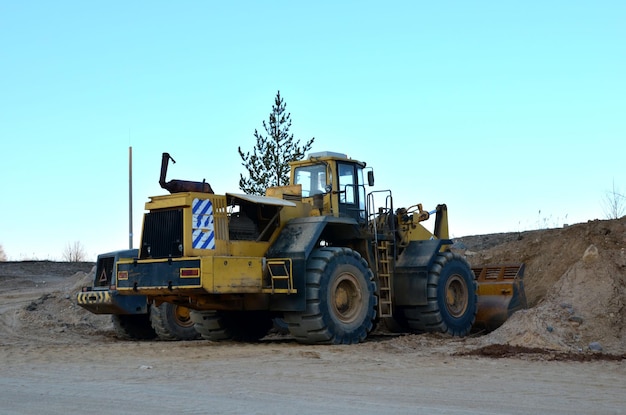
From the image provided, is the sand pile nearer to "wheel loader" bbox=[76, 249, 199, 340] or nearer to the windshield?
the windshield

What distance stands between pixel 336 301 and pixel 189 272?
9.79 feet

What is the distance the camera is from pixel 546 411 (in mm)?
8406

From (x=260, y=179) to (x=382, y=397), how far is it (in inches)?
845

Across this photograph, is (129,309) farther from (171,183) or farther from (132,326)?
(171,183)

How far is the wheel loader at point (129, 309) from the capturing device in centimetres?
1838

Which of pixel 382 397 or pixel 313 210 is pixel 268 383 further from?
pixel 313 210

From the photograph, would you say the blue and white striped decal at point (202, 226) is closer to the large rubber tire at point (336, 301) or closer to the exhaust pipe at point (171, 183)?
the exhaust pipe at point (171, 183)

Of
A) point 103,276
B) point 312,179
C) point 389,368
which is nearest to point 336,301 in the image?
point 312,179

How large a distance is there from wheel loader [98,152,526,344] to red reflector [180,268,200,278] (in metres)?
0.02

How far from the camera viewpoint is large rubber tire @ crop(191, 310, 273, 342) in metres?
17.6

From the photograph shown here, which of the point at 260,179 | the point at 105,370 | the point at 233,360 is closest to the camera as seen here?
the point at 105,370

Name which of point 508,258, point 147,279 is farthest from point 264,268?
point 508,258

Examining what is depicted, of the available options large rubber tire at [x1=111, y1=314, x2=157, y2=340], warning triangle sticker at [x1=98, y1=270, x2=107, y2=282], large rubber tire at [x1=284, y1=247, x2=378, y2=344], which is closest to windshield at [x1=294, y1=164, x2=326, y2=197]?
large rubber tire at [x1=284, y1=247, x2=378, y2=344]

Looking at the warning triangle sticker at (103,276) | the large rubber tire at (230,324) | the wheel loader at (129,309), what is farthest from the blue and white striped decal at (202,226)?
the warning triangle sticker at (103,276)
